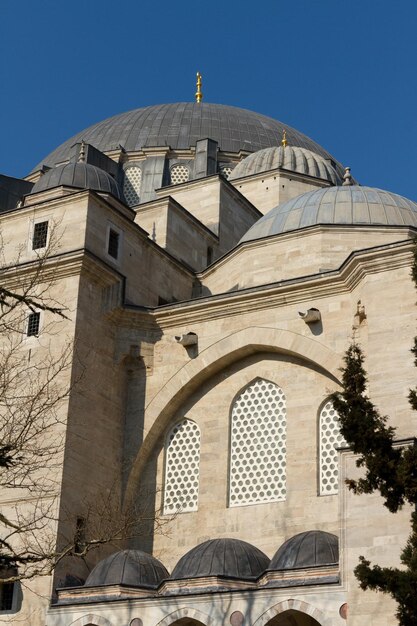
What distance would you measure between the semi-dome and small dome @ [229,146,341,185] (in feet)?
20.3

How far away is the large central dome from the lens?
3459cm

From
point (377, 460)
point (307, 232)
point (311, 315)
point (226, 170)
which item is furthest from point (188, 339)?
point (226, 170)

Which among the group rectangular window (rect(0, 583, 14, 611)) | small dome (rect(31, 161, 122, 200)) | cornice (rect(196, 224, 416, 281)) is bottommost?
rectangular window (rect(0, 583, 14, 611))

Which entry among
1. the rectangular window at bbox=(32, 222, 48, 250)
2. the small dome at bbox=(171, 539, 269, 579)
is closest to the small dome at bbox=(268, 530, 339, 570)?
the small dome at bbox=(171, 539, 269, 579)

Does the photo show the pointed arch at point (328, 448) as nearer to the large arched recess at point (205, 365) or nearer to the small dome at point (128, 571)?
the large arched recess at point (205, 365)

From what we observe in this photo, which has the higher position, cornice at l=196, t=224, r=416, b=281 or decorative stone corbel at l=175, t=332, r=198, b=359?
cornice at l=196, t=224, r=416, b=281

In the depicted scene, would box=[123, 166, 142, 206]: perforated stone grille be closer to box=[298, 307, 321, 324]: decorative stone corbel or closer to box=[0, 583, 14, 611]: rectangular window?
box=[298, 307, 321, 324]: decorative stone corbel

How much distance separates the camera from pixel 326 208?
23.0 metres

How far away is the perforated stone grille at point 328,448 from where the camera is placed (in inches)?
747

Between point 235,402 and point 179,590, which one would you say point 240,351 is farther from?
point 179,590

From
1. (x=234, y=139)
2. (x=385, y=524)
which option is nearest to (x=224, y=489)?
(x=385, y=524)

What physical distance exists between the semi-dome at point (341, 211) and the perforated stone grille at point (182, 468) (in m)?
4.79

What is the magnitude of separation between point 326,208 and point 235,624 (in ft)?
32.2

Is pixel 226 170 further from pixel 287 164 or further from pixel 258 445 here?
pixel 258 445
